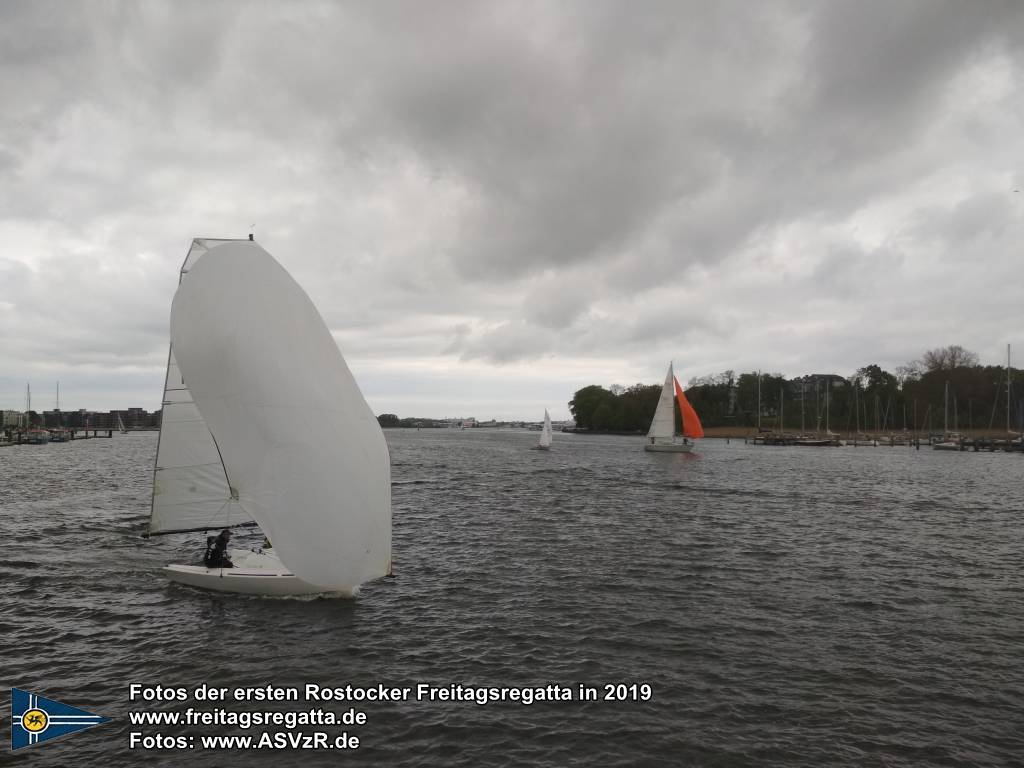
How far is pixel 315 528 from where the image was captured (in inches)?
606

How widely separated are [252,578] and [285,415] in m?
5.84

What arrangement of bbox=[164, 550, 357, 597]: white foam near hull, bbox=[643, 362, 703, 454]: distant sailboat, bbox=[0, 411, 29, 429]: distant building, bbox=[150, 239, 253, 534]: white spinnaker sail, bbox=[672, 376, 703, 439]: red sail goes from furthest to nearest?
1. bbox=[0, 411, 29, 429]: distant building
2. bbox=[672, 376, 703, 439]: red sail
3. bbox=[643, 362, 703, 454]: distant sailboat
4. bbox=[150, 239, 253, 534]: white spinnaker sail
5. bbox=[164, 550, 357, 597]: white foam near hull

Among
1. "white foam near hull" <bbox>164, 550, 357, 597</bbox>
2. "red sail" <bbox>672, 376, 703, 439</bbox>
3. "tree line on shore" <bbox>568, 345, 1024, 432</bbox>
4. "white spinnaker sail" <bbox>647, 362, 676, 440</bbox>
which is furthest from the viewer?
"tree line on shore" <bbox>568, 345, 1024, 432</bbox>

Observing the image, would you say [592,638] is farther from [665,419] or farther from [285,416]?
[665,419]

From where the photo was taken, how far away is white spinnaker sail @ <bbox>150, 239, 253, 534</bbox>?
2038 cm

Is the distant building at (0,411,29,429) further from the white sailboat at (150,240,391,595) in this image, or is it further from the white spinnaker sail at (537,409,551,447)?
the white sailboat at (150,240,391,595)

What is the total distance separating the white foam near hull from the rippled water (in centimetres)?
39

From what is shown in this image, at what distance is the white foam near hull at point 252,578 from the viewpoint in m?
17.9

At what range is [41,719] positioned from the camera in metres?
11.7

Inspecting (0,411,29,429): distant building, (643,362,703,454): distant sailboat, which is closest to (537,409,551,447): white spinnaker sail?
(643,362,703,454): distant sailboat

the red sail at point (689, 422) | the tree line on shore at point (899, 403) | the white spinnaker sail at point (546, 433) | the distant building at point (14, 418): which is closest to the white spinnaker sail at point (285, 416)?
the red sail at point (689, 422)

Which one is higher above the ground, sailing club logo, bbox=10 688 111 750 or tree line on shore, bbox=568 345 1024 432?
tree line on shore, bbox=568 345 1024 432

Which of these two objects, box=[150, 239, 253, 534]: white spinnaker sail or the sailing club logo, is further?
box=[150, 239, 253, 534]: white spinnaker sail

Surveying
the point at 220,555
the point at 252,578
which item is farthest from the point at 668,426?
the point at 252,578
